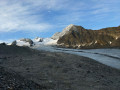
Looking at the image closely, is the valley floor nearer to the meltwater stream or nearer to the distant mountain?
the meltwater stream

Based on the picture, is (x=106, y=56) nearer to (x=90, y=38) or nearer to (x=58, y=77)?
(x=58, y=77)

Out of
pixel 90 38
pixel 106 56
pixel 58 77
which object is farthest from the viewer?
pixel 90 38

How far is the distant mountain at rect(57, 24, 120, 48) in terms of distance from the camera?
72.9 m

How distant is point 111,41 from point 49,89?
6793cm

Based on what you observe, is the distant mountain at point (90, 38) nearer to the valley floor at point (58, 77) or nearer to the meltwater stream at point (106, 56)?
the meltwater stream at point (106, 56)

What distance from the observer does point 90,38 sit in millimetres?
80000

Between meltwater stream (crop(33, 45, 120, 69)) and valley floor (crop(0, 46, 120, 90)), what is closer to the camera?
valley floor (crop(0, 46, 120, 90))

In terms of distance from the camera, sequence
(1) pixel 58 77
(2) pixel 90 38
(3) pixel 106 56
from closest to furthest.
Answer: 1. (1) pixel 58 77
2. (3) pixel 106 56
3. (2) pixel 90 38

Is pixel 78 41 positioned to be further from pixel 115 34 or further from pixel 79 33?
pixel 115 34

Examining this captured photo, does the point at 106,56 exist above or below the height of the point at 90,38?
below

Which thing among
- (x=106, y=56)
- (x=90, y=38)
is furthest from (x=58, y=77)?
(x=90, y=38)

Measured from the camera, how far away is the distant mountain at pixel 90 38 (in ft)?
239

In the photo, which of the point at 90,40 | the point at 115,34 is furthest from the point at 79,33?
the point at 115,34

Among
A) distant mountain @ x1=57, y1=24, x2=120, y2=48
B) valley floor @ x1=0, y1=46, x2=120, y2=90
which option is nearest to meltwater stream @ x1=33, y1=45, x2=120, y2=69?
valley floor @ x1=0, y1=46, x2=120, y2=90
